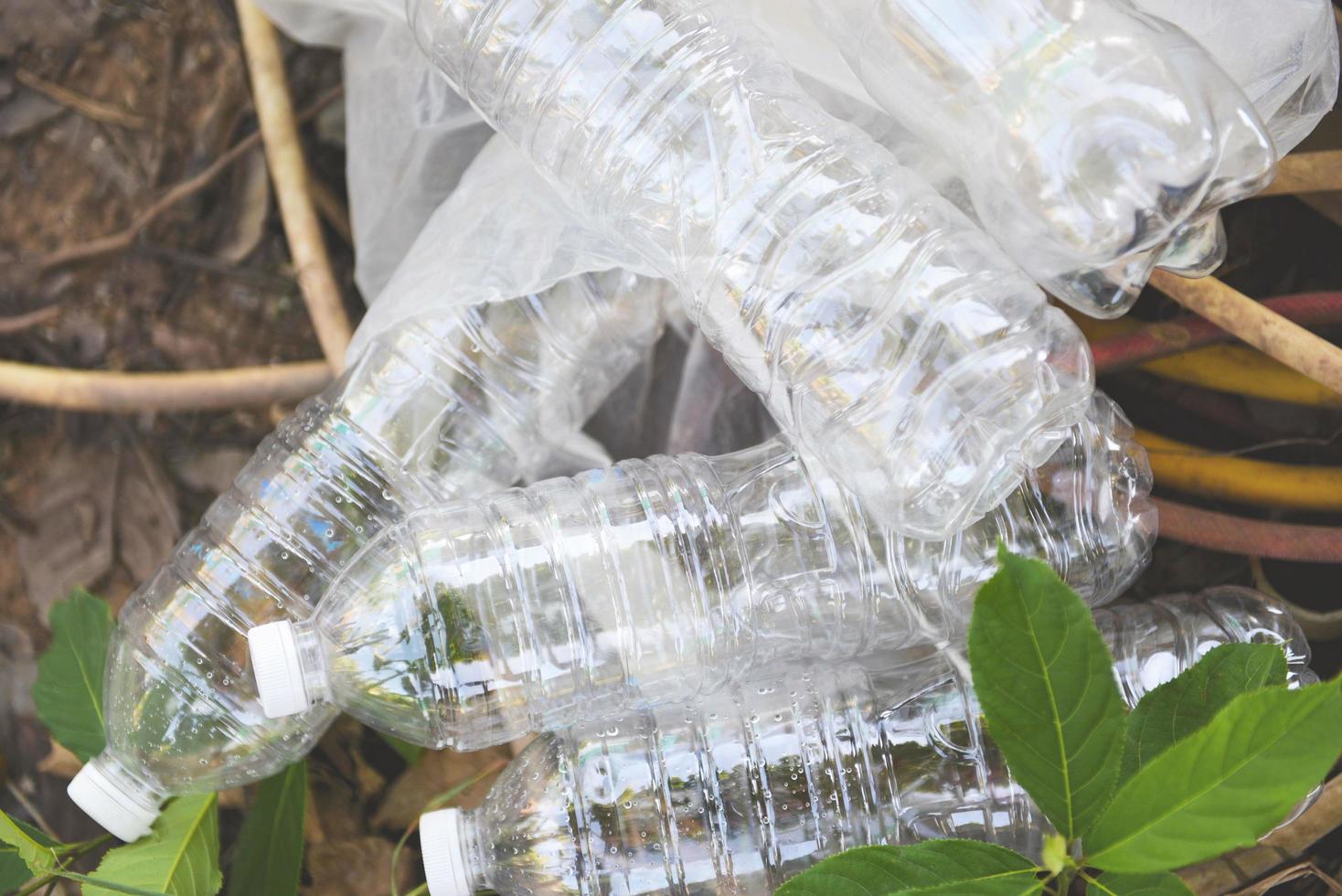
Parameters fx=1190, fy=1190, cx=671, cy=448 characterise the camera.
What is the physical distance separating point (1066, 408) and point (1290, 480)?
0.37m

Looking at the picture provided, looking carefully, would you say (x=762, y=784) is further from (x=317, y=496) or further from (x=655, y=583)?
(x=317, y=496)

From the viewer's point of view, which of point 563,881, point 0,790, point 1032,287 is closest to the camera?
point 1032,287

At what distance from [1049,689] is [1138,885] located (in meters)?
0.17

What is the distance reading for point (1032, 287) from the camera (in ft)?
3.06

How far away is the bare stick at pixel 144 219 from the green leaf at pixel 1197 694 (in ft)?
3.97

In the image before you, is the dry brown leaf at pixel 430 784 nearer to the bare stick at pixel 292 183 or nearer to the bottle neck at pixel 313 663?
the bottle neck at pixel 313 663

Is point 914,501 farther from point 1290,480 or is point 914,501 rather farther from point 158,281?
point 158,281

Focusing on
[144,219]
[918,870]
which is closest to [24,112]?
[144,219]

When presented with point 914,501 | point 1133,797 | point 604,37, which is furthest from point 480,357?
point 1133,797

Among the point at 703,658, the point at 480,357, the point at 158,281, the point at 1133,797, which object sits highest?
the point at 158,281

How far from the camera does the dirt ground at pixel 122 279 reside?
4.76ft

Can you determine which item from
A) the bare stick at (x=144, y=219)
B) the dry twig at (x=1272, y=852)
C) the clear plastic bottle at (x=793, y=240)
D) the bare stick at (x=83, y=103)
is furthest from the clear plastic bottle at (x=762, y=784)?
the bare stick at (x=83, y=103)

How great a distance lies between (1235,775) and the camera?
2.54ft

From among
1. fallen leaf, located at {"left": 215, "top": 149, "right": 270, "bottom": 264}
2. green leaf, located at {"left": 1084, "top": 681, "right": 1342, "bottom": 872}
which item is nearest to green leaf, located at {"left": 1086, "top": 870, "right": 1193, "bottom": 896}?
green leaf, located at {"left": 1084, "top": 681, "right": 1342, "bottom": 872}
